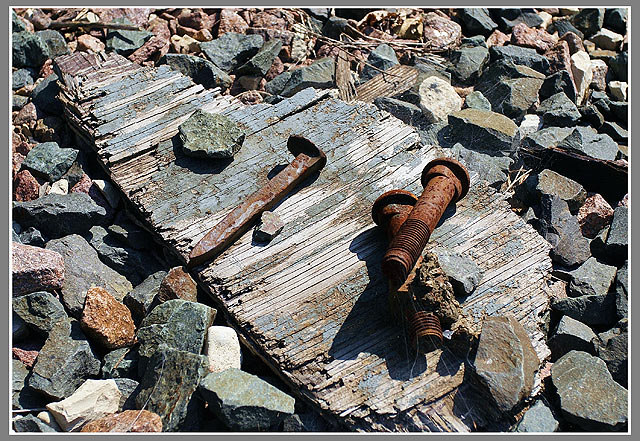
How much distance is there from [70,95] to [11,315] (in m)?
2.51

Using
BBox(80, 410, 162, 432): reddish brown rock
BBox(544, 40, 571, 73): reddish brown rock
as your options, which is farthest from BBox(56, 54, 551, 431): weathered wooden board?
BBox(544, 40, 571, 73): reddish brown rock

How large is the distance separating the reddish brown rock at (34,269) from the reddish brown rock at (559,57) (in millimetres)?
6059

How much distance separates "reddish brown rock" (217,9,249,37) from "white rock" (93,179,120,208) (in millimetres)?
3020

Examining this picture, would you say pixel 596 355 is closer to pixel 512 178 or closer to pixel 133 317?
pixel 512 178

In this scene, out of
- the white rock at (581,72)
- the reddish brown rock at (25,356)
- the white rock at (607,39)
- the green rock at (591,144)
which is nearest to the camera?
the reddish brown rock at (25,356)

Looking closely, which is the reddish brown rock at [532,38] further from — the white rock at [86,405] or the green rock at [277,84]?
the white rock at [86,405]

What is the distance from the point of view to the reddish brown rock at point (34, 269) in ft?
14.5

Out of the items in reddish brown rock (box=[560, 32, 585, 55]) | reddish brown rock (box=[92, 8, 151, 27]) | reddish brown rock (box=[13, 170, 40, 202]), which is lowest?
reddish brown rock (box=[560, 32, 585, 55])

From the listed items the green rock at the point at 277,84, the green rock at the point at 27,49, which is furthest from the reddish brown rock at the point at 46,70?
the green rock at the point at 277,84

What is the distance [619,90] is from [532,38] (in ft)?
4.34

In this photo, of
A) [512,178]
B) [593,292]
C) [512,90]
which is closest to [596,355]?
[593,292]

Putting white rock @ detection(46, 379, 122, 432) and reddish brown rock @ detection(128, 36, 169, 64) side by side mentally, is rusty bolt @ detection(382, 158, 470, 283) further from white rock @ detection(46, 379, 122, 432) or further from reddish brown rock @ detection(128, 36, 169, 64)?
reddish brown rock @ detection(128, 36, 169, 64)

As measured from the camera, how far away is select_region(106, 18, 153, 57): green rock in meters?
7.12

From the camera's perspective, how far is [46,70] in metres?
6.85
